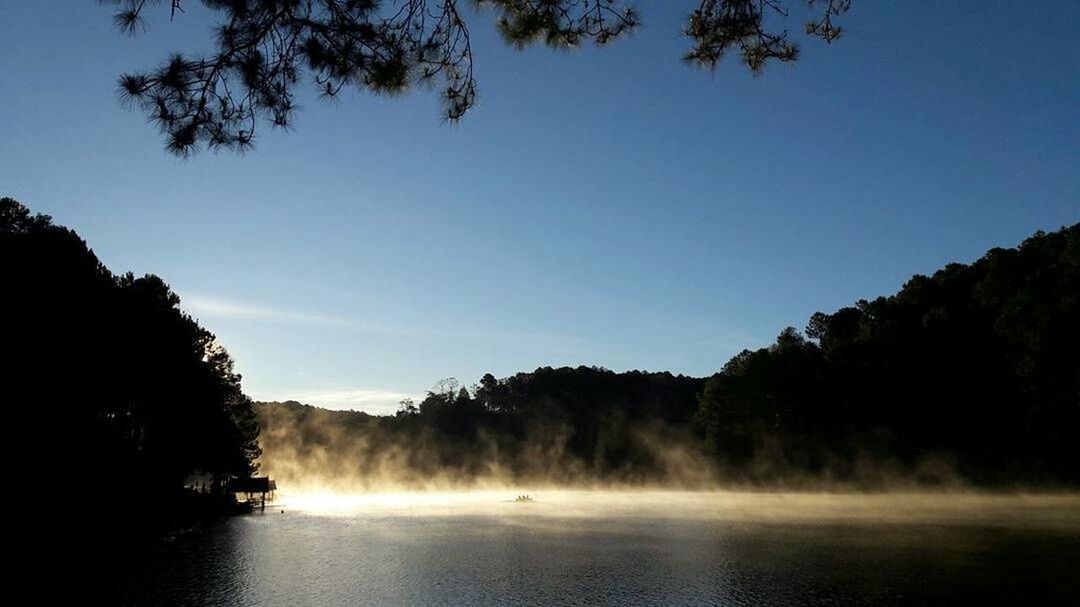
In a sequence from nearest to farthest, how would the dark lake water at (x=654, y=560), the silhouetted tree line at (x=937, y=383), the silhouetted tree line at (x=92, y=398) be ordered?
the dark lake water at (x=654, y=560) → the silhouetted tree line at (x=92, y=398) → the silhouetted tree line at (x=937, y=383)

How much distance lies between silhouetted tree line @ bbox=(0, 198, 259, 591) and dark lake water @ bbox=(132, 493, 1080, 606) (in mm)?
5617

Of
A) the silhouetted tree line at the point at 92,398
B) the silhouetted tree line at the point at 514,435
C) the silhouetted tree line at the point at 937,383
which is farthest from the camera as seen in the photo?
the silhouetted tree line at the point at 514,435

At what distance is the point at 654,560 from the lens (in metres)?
34.9

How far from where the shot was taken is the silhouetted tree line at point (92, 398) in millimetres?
38906

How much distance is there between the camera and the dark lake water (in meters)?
25.9

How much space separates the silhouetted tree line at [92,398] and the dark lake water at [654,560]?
5617 millimetres

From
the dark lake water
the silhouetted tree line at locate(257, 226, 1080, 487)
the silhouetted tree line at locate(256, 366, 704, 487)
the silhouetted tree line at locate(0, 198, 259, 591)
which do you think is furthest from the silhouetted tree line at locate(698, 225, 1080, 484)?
the silhouetted tree line at locate(0, 198, 259, 591)

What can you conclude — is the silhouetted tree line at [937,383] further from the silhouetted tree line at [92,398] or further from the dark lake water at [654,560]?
the silhouetted tree line at [92,398]

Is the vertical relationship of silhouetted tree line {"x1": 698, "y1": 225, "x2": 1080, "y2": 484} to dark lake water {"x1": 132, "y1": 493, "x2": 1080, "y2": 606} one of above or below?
above

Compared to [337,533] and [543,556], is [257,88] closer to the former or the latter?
[543,556]

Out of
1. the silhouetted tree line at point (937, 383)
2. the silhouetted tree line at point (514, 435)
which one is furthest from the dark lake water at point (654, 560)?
the silhouetted tree line at point (514, 435)

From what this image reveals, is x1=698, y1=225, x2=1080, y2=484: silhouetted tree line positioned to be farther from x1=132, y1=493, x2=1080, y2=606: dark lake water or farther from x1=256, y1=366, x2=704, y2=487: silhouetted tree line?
x1=256, y1=366, x2=704, y2=487: silhouetted tree line

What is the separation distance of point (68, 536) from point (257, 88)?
38223mm

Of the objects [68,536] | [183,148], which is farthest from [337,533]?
[183,148]
